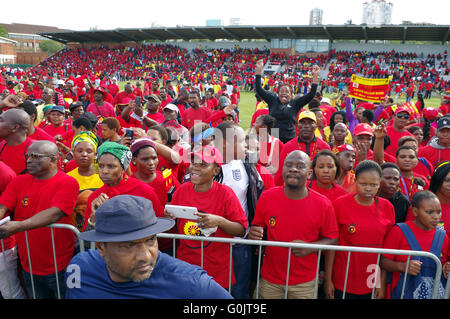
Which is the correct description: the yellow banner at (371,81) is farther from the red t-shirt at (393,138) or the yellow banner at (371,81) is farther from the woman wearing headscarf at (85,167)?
the woman wearing headscarf at (85,167)

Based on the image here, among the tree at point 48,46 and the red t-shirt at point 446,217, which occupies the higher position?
the tree at point 48,46

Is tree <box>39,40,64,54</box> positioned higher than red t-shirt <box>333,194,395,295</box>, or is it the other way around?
tree <box>39,40,64,54</box>

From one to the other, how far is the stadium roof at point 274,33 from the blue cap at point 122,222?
39.0 m

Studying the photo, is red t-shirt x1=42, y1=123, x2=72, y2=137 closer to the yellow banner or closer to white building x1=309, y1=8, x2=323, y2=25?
the yellow banner

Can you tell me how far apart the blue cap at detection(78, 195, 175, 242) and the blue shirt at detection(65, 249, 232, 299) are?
0.25 m

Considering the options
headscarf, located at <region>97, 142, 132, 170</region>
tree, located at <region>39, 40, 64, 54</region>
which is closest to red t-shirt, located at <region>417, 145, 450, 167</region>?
headscarf, located at <region>97, 142, 132, 170</region>

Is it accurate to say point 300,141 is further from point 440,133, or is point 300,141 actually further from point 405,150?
point 440,133

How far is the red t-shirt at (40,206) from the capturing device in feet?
9.07

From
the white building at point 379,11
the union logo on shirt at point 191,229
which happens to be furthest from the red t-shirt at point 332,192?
the white building at point 379,11

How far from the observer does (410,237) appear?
8.52ft

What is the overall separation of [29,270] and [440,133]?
17.5 ft

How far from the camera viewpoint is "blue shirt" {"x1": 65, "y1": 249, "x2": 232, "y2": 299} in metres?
1.57

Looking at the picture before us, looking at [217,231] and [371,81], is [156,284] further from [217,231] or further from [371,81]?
[371,81]
